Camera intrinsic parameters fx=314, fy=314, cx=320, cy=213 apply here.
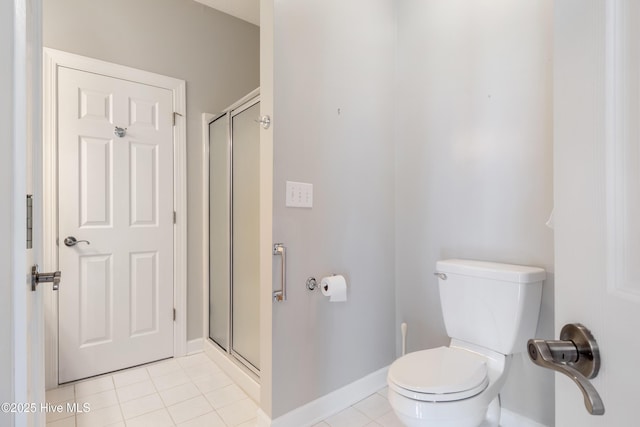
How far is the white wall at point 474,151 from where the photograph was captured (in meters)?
1.47

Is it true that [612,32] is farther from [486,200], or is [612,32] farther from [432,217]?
[432,217]

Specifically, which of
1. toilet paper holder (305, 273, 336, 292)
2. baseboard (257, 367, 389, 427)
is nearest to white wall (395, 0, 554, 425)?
baseboard (257, 367, 389, 427)

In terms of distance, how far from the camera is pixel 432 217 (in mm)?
1900

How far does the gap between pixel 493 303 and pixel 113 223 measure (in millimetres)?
2385

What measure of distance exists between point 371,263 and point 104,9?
8.23 ft

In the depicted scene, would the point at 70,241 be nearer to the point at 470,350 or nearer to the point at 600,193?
the point at 470,350

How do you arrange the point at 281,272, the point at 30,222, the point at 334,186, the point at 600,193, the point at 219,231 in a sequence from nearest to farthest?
1. the point at 600,193
2. the point at 30,222
3. the point at 281,272
4. the point at 334,186
5. the point at 219,231

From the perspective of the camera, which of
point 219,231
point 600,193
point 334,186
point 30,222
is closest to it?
point 600,193

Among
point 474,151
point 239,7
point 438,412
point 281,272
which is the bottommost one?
point 438,412

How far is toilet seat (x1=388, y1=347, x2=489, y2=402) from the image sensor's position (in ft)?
3.77

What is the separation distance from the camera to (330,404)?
173 centimetres

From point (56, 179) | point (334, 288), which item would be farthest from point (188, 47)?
point (334, 288)

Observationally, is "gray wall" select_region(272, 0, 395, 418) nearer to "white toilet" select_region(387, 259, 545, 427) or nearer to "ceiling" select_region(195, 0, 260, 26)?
"white toilet" select_region(387, 259, 545, 427)

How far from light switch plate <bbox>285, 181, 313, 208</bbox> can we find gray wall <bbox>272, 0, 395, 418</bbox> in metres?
0.03
